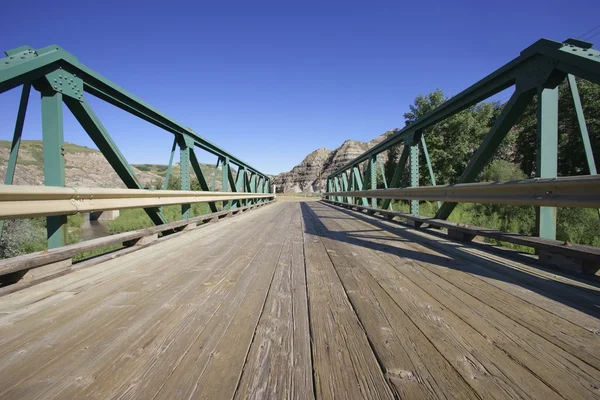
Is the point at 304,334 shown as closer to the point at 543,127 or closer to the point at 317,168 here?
the point at 543,127

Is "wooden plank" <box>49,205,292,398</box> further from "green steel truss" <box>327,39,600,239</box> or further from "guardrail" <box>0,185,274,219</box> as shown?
"green steel truss" <box>327,39,600,239</box>

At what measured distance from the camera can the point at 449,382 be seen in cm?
92

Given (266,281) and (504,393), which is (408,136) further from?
(504,393)

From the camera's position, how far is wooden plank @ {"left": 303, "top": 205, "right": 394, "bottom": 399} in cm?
89

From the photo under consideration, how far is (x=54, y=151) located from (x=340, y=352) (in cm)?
291

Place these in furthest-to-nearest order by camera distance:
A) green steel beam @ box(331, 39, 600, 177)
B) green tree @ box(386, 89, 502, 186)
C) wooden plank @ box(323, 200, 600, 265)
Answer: green tree @ box(386, 89, 502, 186), green steel beam @ box(331, 39, 600, 177), wooden plank @ box(323, 200, 600, 265)

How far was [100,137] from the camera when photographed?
300 cm

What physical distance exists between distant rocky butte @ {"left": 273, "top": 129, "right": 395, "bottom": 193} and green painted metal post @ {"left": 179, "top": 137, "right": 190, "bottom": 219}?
66.3m

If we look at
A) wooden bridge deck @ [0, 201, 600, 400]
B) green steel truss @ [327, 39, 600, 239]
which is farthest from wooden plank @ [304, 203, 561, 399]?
green steel truss @ [327, 39, 600, 239]

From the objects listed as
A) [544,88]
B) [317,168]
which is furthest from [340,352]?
[317,168]

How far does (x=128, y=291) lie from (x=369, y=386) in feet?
5.44

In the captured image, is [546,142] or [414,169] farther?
[414,169]

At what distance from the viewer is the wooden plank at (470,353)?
884 mm

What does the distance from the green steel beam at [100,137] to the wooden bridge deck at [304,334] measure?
156 centimetres
